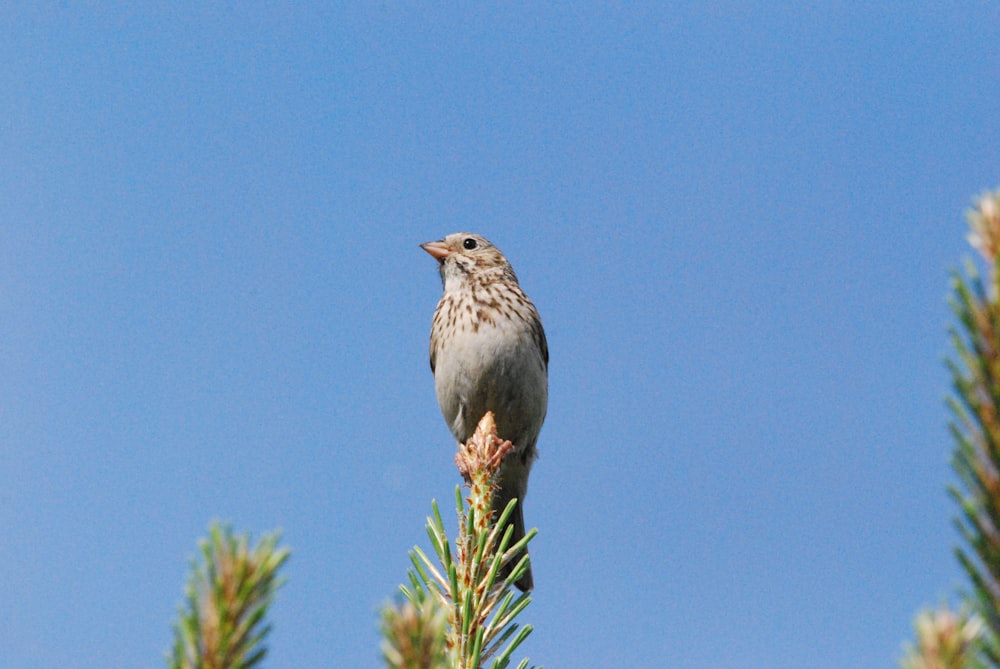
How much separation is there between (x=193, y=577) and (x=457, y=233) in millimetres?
9791

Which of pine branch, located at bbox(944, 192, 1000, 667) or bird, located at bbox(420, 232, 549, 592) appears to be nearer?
pine branch, located at bbox(944, 192, 1000, 667)

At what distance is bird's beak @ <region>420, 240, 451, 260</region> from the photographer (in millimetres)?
10655

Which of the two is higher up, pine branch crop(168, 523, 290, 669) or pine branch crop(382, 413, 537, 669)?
pine branch crop(382, 413, 537, 669)

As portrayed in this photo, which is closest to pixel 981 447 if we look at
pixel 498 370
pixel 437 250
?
pixel 498 370

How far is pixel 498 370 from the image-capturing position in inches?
322

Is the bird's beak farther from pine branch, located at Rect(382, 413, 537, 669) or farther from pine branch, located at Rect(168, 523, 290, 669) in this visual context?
pine branch, located at Rect(168, 523, 290, 669)

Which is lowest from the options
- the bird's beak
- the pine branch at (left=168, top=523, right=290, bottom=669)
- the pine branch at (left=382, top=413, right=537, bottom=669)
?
the pine branch at (left=168, top=523, right=290, bottom=669)

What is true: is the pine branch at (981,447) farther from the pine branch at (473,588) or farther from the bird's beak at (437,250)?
the bird's beak at (437,250)

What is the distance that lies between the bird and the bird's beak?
4.07 feet

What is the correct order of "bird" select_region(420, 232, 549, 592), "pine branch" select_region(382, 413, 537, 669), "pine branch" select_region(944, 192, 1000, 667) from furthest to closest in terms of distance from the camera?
"bird" select_region(420, 232, 549, 592) → "pine branch" select_region(382, 413, 537, 669) → "pine branch" select_region(944, 192, 1000, 667)

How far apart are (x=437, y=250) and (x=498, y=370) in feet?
9.38

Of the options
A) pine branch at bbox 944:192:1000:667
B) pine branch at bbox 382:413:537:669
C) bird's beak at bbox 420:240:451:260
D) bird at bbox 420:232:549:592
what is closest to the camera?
pine branch at bbox 944:192:1000:667

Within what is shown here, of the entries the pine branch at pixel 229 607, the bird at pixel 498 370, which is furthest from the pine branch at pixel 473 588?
the bird at pixel 498 370

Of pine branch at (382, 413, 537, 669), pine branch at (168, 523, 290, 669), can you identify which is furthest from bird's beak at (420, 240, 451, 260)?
pine branch at (168, 523, 290, 669)
